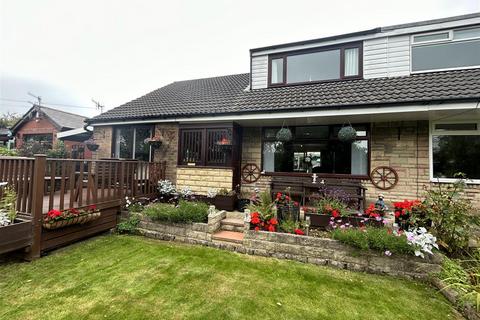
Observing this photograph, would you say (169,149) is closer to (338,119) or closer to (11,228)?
(11,228)

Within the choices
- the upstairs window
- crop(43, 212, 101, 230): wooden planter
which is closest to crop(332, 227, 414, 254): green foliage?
crop(43, 212, 101, 230): wooden planter

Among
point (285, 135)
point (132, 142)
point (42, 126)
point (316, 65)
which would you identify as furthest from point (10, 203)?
point (42, 126)

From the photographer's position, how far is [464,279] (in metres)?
2.90

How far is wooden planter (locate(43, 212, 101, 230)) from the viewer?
3.89 meters

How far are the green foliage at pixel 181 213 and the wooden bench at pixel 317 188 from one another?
2572mm

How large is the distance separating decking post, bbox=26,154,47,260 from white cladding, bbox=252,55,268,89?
22.2 ft

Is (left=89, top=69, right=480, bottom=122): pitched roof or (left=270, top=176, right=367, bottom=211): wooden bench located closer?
(left=89, top=69, right=480, bottom=122): pitched roof

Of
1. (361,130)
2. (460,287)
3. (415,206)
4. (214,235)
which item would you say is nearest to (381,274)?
(460,287)

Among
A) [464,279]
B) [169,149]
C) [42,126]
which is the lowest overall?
[464,279]

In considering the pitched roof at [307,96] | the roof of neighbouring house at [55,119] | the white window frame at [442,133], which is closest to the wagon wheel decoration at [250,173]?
the pitched roof at [307,96]

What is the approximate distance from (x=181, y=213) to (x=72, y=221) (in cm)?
212

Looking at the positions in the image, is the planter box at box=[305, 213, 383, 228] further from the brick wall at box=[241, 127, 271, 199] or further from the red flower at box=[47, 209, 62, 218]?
the red flower at box=[47, 209, 62, 218]

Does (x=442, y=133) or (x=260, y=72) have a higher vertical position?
(x=260, y=72)

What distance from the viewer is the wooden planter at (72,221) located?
3.89m
